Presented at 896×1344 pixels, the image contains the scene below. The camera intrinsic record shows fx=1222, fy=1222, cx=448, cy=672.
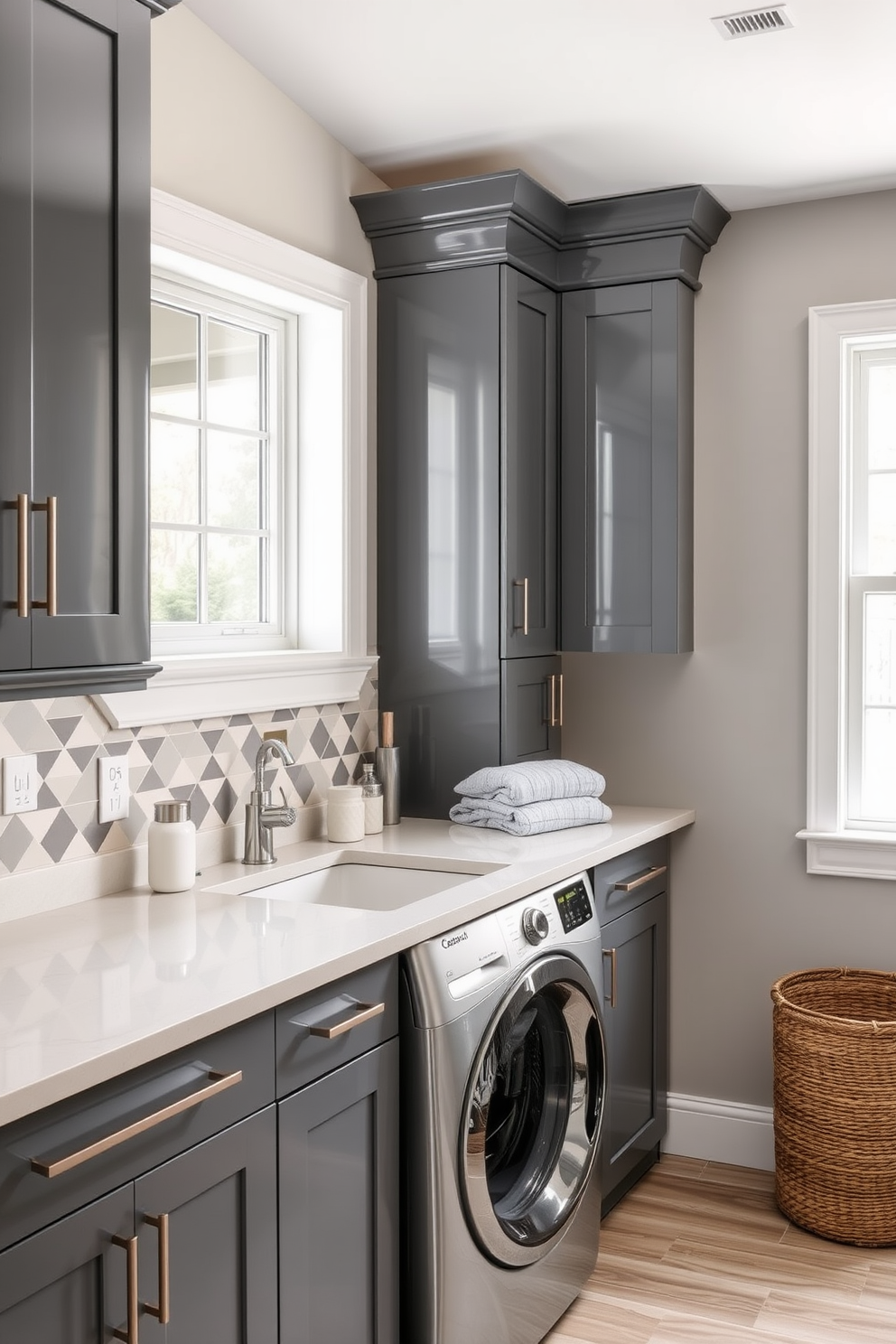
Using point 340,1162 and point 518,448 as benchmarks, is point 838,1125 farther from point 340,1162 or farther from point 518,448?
point 518,448

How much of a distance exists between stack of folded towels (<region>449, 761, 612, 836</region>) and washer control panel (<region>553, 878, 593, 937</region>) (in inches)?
10.1

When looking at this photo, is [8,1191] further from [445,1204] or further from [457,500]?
[457,500]

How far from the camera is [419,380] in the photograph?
124 inches

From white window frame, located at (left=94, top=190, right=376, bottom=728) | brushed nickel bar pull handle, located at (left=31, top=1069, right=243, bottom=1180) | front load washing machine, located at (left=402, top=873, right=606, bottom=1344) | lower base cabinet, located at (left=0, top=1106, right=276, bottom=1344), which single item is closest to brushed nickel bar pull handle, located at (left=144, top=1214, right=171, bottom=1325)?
lower base cabinet, located at (left=0, top=1106, right=276, bottom=1344)

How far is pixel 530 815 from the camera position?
2875 millimetres

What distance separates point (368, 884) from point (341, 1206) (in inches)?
34.6

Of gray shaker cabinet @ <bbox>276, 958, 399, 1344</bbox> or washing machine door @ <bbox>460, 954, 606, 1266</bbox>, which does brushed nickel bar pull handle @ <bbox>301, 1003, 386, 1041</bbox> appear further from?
washing machine door @ <bbox>460, 954, 606, 1266</bbox>

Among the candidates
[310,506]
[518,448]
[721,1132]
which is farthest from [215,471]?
[721,1132]

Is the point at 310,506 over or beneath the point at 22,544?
over

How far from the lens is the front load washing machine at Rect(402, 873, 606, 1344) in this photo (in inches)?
81.0

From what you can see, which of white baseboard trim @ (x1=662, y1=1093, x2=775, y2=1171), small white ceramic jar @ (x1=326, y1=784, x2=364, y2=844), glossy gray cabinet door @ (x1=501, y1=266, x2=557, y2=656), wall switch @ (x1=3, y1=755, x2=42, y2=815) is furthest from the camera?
white baseboard trim @ (x1=662, y1=1093, x2=775, y2=1171)

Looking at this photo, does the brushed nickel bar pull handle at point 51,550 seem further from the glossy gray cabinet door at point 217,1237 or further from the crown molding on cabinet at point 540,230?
the crown molding on cabinet at point 540,230

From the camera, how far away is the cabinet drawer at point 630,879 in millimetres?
2871

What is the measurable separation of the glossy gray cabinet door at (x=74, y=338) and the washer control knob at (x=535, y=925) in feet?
3.03
